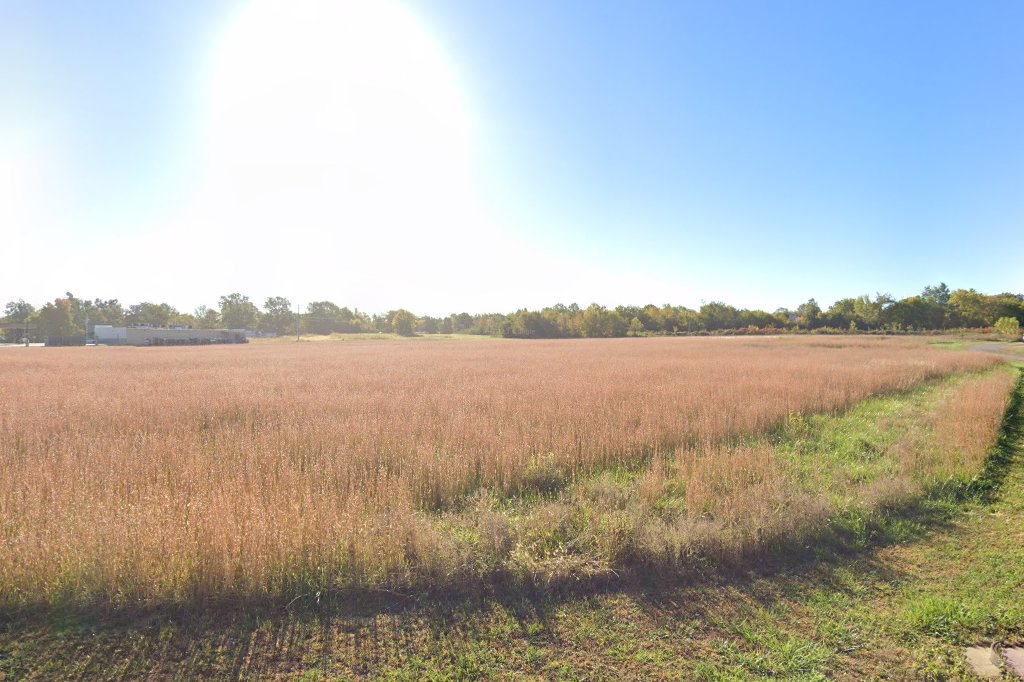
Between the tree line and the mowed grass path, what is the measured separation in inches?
3395

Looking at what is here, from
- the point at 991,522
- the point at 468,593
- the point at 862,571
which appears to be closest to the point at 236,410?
the point at 468,593

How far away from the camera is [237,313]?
170 m

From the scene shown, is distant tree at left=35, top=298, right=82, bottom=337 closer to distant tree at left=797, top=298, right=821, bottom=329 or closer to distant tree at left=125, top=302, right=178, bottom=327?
distant tree at left=125, top=302, right=178, bottom=327

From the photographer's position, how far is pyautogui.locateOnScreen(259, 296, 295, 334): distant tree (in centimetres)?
18088

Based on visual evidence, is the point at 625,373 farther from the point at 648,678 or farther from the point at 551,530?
the point at 648,678

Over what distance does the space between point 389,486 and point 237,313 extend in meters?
197

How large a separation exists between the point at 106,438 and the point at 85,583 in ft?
19.8

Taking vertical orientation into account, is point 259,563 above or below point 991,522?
above

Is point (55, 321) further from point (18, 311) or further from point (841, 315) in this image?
Result: point (841, 315)

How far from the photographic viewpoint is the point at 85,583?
3.84 m

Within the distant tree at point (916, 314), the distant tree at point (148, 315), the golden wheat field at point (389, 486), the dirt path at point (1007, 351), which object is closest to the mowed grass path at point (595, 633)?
the golden wheat field at point (389, 486)

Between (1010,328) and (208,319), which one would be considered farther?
(208,319)

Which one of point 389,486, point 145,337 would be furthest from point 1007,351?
point 145,337

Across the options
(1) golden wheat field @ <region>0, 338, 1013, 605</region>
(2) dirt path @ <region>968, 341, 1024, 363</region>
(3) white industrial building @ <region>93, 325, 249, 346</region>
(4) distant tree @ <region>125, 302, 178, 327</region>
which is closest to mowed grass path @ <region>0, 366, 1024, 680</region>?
(1) golden wheat field @ <region>0, 338, 1013, 605</region>
